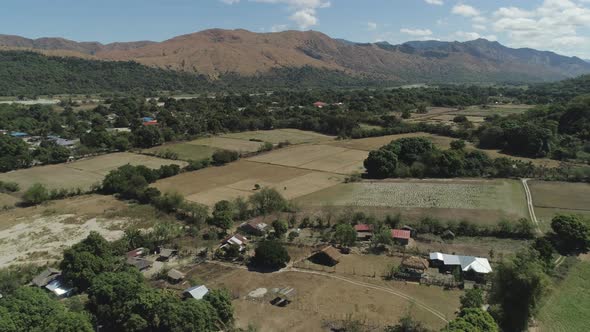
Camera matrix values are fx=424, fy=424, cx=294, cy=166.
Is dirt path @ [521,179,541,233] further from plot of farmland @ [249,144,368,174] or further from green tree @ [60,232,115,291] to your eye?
green tree @ [60,232,115,291]

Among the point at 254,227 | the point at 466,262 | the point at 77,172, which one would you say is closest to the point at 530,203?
the point at 466,262

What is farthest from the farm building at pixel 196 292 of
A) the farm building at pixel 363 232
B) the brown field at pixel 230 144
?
the brown field at pixel 230 144

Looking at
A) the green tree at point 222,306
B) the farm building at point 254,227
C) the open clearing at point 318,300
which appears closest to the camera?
the green tree at point 222,306

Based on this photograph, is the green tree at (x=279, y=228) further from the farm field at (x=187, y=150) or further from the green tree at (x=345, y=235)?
the farm field at (x=187, y=150)

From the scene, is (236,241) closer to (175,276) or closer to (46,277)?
(175,276)

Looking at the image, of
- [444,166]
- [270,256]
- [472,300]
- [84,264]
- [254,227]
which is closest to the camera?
[472,300]

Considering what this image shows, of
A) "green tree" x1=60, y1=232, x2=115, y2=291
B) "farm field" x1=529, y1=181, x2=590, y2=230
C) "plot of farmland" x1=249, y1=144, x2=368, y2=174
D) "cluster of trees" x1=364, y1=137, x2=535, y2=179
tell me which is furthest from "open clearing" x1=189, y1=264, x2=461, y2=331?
"plot of farmland" x1=249, y1=144, x2=368, y2=174
